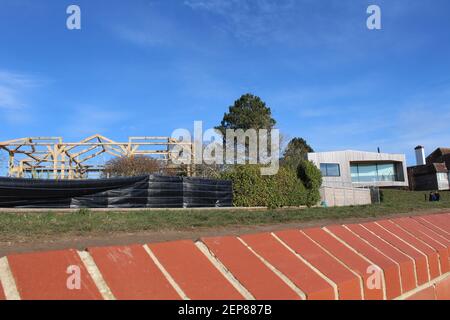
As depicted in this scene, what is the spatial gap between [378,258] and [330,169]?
48121mm

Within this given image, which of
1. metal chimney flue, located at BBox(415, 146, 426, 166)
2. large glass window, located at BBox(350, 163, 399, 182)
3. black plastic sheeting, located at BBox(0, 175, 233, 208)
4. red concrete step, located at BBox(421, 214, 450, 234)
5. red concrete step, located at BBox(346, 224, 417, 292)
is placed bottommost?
red concrete step, located at BBox(346, 224, 417, 292)

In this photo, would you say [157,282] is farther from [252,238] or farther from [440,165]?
[440,165]

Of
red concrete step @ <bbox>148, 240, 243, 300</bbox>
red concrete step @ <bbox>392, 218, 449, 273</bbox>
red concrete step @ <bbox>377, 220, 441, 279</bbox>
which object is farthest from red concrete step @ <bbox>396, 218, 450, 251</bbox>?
red concrete step @ <bbox>148, 240, 243, 300</bbox>

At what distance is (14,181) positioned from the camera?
1316cm

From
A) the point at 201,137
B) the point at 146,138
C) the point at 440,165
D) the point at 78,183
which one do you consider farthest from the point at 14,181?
the point at 440,165

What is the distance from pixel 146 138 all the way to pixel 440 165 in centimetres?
4658

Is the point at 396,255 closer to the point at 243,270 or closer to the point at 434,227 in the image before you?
the point at 243,270

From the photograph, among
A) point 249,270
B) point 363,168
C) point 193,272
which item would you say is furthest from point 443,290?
point 363,168

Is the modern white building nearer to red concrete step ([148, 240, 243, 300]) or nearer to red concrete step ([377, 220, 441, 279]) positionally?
red concrete step ([377, 220, 441, 279])

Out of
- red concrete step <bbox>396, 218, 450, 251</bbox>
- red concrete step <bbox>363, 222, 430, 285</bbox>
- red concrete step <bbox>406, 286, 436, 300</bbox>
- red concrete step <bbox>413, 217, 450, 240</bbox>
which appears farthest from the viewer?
red concrete step <bbox>413, 217, 450, 240</bbox>

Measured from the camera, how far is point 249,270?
200cm

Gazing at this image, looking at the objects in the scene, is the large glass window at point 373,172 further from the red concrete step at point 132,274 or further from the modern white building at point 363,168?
the red concrete step at point 132,274

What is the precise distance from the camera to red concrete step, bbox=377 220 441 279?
2.90m
